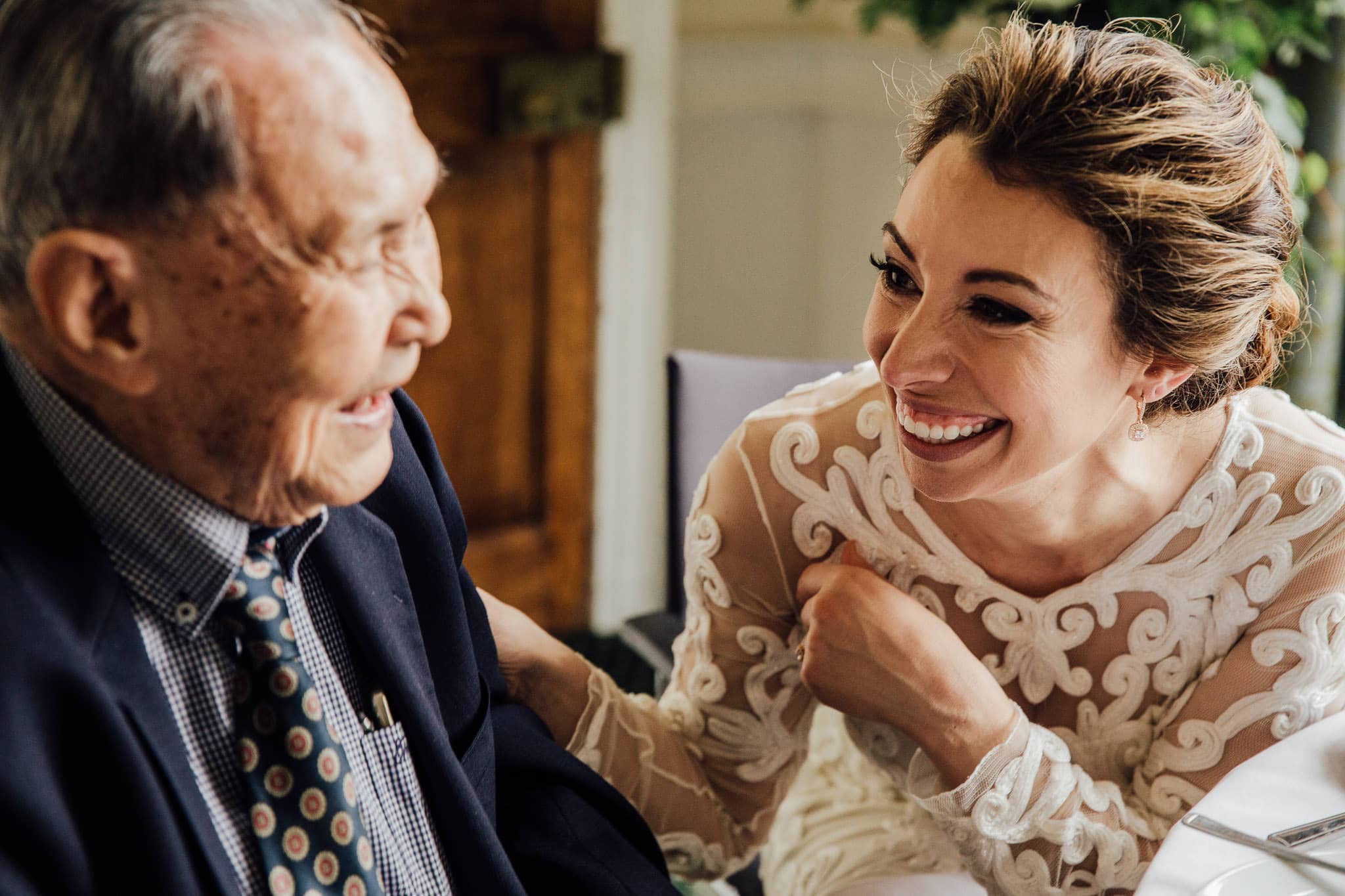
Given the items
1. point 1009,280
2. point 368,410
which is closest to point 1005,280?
point 1009,280

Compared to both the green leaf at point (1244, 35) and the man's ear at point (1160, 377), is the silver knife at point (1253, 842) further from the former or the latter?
the green leaf at point (1244, 35)

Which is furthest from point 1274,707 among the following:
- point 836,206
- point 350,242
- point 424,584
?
point 836,206

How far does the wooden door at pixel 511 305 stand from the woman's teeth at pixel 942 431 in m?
1.57

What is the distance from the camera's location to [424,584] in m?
1.06

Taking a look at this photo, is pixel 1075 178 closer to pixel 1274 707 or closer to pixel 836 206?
pixel 1274 707

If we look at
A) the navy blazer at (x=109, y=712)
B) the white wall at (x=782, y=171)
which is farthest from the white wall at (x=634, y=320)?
the navy blazer at (x=109, y=712)

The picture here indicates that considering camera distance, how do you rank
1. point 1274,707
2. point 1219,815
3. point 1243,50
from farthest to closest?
1. point 1243,50
2. point 1274,707
3. point 1219,815

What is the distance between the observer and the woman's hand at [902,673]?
1.19 meters

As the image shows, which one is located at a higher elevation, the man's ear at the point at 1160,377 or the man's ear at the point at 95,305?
the man's ear at the point at 95,305

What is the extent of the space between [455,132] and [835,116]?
1073 mm

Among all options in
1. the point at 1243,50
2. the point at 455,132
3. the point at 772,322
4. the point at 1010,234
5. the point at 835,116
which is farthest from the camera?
the point at 772,322

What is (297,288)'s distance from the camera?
73 centimetres

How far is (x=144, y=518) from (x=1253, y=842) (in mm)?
788

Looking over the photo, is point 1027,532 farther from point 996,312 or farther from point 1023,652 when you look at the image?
point 996,312
